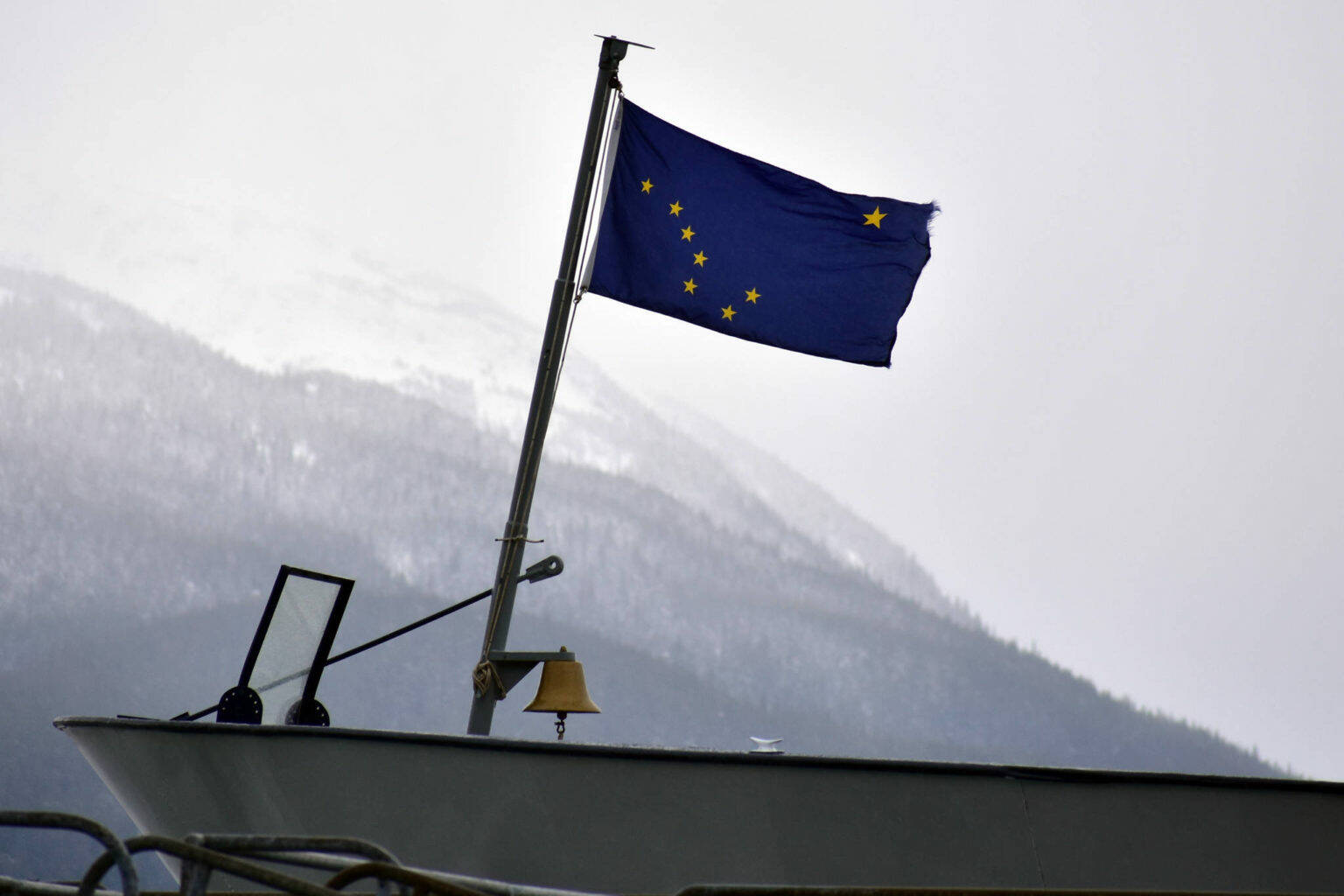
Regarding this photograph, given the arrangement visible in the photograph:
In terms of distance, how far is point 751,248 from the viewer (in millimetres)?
7645

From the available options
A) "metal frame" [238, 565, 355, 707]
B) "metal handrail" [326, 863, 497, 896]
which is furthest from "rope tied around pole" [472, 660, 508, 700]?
"metal handrail" [326, 863, 497, 896]

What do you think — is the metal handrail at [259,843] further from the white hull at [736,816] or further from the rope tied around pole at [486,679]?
the rope tied around pole at [486,679]

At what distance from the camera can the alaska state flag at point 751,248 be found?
7.42m

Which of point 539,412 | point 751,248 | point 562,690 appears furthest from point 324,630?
point 751,248

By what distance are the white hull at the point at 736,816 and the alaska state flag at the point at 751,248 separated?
Answer: 334 centimetres

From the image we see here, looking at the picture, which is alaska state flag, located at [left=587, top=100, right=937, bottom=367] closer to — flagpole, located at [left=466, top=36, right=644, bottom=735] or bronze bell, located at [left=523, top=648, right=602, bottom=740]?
flagpole, located at [left=466, top=36, right=644, bottom=735]

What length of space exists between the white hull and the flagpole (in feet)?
3.70

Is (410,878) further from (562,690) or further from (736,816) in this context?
(562,690)

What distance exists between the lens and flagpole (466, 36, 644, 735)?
596cm

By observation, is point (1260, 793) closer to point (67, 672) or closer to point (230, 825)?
point (230, 825)

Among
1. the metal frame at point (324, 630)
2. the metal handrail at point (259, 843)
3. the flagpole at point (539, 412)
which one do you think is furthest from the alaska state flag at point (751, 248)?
the metal handrail at point (259, 843)

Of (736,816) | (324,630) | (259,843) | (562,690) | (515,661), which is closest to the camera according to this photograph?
(259,843)

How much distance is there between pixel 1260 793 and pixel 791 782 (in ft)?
6.29

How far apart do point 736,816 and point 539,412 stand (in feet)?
9.08
